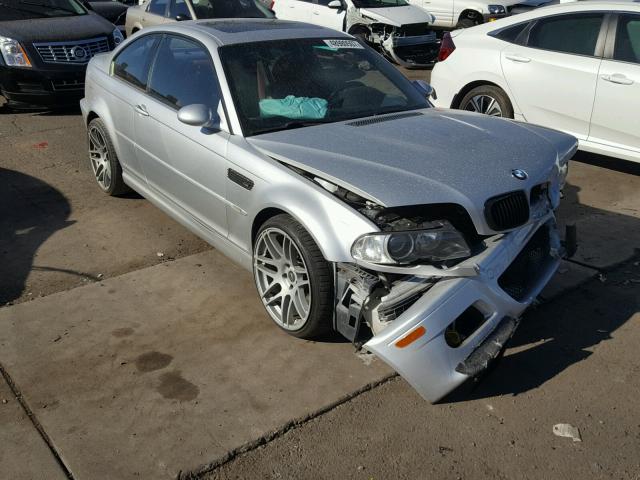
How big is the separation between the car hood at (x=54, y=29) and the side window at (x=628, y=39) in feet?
22.1

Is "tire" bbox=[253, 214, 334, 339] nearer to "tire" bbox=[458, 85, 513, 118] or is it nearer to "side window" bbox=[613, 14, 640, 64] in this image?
"tire" bbox=[458, 85, 513, 118]

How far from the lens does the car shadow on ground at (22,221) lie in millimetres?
4812

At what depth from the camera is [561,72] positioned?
6789mm

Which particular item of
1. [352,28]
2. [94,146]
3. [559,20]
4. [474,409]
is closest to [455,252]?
[474,409]

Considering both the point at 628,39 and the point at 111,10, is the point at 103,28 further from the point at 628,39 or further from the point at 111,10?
the point at 628,39

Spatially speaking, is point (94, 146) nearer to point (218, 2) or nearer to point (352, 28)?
point (218, 2)

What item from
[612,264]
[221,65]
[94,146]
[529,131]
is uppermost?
[221,65]

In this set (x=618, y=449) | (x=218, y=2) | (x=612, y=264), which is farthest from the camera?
(x=218, y=2)

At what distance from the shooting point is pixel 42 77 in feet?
29.1

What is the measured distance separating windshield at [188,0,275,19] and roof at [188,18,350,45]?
5415 mm

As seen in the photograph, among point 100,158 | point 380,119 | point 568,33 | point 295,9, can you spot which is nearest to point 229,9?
point 295,9

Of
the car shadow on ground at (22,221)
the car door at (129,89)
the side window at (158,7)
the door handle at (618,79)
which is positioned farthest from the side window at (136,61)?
the side window at (158,7)

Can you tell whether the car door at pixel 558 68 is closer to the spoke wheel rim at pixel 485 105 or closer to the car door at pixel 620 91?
the car door at pixel 620 91

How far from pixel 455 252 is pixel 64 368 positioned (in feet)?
7.21
